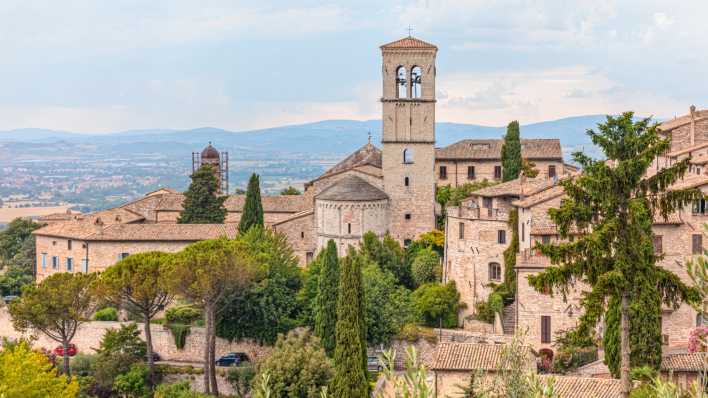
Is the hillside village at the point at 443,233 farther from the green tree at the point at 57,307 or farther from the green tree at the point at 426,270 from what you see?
the green tree at the point at 57,307

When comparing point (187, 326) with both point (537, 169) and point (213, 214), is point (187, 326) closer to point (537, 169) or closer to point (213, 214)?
point (213, 214)

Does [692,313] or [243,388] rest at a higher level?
[692,313]

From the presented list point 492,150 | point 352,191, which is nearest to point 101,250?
point 352,191

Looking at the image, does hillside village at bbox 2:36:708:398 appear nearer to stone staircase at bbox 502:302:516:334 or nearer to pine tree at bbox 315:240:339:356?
stone staircase at bbox 502:302:516:334

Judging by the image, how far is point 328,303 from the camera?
42.0 meters

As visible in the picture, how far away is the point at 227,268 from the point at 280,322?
3764 millimetres

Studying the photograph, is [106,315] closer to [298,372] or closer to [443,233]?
[298,372]

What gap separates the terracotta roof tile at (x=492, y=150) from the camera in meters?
66.7

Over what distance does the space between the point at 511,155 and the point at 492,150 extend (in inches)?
290

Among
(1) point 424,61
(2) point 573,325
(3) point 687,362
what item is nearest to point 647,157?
(3) point 687,362

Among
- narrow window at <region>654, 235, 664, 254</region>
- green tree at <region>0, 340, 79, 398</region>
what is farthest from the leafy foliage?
green tree at <region>0, 340, 79, 398</region>

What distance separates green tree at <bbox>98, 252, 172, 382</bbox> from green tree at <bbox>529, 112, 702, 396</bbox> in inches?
952

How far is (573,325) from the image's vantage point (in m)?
36.8

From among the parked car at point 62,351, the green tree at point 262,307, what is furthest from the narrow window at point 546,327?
the parked car at point 62,351
